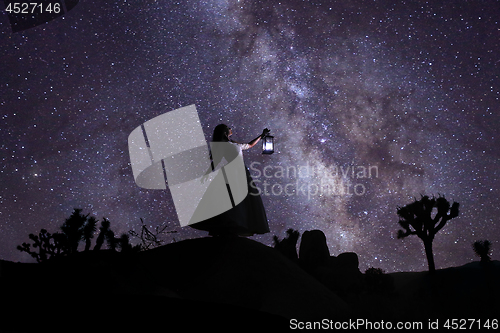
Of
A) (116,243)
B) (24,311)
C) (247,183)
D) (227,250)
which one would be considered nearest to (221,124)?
(247,183)

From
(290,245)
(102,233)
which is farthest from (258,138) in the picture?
(290,245)

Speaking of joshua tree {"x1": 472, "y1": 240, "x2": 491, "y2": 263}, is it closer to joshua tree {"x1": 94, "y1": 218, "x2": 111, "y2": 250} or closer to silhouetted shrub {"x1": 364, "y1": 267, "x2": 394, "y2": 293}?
silhouetted shrub {"x1": 364, "y1": 267, "x2": 394, "y2": 293}

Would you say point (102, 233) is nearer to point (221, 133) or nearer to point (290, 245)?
point (221, 133)

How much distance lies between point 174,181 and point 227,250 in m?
1.90

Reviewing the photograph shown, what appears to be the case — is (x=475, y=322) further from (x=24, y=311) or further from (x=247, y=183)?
(x=24, y=311)

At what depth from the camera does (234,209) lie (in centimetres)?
617

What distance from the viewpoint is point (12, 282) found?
5.14m

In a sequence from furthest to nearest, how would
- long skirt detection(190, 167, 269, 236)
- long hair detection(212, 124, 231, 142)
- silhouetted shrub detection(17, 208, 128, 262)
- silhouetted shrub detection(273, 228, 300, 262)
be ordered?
1. silhouetted shrub detection(273, 228, 300, 262)
2. silhouetted shrub detection(17, 208, 128, 262)
3. long hair detection(212, 124, 231, 142)
4. long skirt detection(190, 167, 269, 236)

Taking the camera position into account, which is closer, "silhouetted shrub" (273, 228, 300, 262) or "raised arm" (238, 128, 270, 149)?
"raised arm" (238, 128, 270, 149)

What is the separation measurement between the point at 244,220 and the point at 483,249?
15396 millimetres

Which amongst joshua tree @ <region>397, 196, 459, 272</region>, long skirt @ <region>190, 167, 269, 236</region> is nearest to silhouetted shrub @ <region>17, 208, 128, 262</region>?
long skirt @ <region>190, 167, 269, 236</region>

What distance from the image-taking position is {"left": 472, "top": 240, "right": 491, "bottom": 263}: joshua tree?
14.9 m

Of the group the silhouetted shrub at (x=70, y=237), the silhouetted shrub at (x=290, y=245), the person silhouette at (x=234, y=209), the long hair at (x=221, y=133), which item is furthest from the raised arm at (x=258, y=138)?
the silhouetted shrub at (x=290, y=245)

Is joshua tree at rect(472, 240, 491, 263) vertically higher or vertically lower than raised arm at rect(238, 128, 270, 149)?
lower
